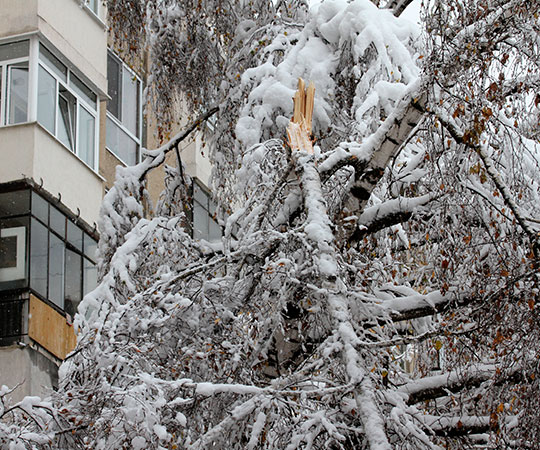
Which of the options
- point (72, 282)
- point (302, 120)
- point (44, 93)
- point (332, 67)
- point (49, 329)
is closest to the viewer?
point (302, 120)

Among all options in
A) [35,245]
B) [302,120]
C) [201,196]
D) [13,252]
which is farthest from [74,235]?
[302,120]

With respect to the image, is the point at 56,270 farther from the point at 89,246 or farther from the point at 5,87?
the point at 5,87

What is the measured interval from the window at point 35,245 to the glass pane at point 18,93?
3.97 feet

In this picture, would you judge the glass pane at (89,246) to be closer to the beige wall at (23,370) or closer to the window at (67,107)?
the window at (67,107)

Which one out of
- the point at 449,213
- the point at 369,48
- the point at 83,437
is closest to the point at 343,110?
the point at 369,48

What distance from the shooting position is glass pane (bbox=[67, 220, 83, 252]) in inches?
608

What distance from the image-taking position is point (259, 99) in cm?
941

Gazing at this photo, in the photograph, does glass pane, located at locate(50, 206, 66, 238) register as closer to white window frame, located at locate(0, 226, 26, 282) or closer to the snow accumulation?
white window frame, located at locate(0, 226, 26, 282)

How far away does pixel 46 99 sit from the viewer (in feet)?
50.6

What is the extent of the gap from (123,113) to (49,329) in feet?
18.0

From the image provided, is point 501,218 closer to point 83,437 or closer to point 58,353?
point 83,437

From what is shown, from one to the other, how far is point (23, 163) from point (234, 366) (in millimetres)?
8034

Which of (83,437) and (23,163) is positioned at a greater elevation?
(23,163)

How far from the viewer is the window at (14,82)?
Answer: 1509 cm
